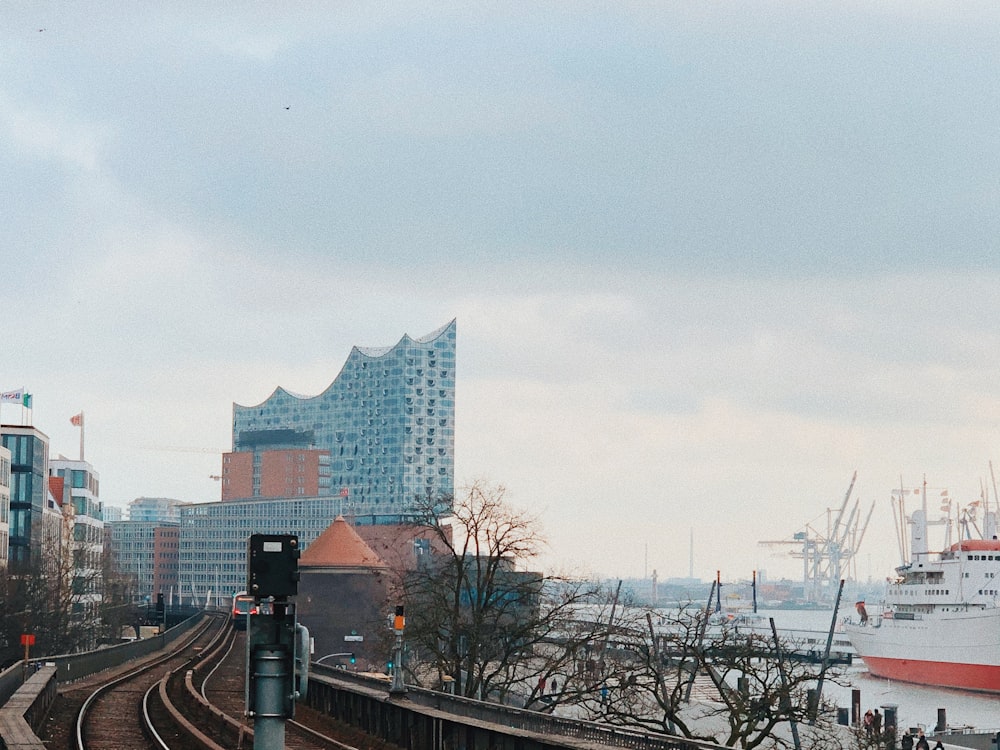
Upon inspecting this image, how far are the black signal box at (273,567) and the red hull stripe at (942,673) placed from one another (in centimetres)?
13779

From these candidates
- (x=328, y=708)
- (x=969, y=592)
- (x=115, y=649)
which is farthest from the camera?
(x=969, y=592)

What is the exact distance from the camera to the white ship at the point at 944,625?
141375 millimetres

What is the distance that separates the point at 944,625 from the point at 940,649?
100 inches

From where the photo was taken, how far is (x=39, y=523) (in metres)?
117

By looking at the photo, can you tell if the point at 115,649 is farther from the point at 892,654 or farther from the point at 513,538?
the point at 892,654

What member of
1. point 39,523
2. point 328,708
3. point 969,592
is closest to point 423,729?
point 328,708

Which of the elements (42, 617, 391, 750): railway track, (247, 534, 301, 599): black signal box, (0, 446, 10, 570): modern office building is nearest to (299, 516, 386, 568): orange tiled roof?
(0, 446, 10, 570): modern office building

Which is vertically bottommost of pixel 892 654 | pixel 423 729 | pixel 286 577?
pixel 892 654

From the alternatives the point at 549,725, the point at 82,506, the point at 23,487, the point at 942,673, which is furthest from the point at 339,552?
the point at 549,725

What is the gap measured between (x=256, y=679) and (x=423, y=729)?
13743 mm

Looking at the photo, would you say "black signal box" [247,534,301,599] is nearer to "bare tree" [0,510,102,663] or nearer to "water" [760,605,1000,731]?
"bare tree" [0,510,102,663]

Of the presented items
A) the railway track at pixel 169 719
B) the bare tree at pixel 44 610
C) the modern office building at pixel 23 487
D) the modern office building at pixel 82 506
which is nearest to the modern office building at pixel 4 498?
the bare tree at pixel 44 610

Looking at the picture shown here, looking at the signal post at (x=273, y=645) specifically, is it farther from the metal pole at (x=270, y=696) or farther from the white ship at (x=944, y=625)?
the white ship at (x=944, y=625)

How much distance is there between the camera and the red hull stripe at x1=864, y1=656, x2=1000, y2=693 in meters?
140
